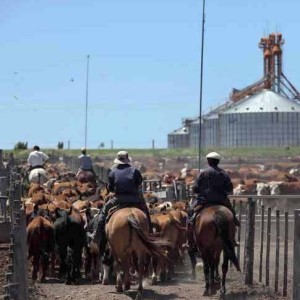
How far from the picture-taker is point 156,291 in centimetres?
1589

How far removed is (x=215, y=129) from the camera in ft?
378

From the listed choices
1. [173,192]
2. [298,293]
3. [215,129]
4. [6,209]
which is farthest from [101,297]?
[215,129]

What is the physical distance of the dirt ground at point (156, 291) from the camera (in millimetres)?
14820

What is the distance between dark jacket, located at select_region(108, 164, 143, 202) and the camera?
15.6 m

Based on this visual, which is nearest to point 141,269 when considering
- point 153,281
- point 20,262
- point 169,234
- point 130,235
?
point 130,235

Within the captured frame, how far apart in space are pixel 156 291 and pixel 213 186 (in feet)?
6.55

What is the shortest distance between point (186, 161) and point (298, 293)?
66.8m

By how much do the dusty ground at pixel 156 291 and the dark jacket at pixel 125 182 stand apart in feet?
5.05

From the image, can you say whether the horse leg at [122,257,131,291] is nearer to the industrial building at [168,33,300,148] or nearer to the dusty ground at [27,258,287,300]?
the dusty ground at [27,258,287,300]

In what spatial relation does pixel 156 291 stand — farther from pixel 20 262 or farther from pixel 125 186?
pixel 20 262

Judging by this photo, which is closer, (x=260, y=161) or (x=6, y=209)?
(x=6, y=209)

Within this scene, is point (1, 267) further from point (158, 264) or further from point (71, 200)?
point (71, 200)

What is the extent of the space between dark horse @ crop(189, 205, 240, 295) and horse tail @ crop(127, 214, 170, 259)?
0.67m

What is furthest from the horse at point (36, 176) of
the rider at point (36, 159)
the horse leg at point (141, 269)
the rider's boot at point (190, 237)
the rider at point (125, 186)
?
the horse leg at point (141, 269)
